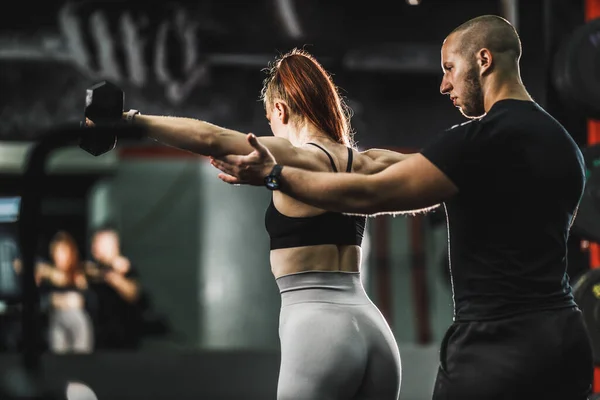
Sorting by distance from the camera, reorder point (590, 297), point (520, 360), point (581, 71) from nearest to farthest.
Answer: point (520, 360), point (590, 297), point (581, 71)

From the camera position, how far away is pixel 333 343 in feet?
7.51

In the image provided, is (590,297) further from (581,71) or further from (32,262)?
(32,262)

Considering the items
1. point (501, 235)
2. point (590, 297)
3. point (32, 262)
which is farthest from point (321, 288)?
point (590, 297)

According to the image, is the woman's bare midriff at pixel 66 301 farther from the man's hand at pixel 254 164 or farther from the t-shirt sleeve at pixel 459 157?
the t-shirt sleeve at pixel 459 157

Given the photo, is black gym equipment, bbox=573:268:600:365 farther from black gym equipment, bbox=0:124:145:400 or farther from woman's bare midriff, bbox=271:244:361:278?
black gym equipment, bbox=0:124:145:400

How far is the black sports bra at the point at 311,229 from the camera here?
7.78 feet

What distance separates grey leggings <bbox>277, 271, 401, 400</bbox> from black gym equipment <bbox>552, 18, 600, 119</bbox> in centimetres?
182

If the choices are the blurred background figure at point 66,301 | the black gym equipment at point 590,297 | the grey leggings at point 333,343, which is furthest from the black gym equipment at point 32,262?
the blurred background figure at point 66,301

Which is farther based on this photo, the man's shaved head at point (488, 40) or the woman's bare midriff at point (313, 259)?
the woman's bare midriff at point (313, 259)

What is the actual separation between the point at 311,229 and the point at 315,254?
0.24ft

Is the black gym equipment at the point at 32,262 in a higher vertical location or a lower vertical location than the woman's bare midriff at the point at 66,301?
higher

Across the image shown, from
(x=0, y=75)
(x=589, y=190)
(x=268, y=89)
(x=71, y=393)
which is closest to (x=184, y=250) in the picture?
(x=0, y=75)

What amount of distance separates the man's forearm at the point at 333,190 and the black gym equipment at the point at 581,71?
2.07 metres

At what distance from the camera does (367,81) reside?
5.95 m
